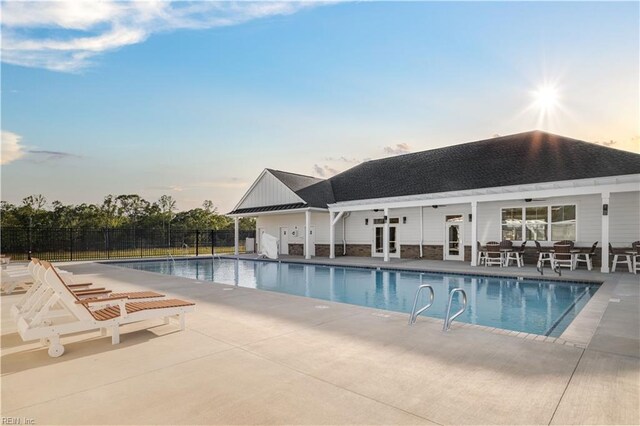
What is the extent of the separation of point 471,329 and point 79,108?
51.8 feet

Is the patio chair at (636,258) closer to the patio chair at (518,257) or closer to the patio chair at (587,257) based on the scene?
the patio chair at (587,257)

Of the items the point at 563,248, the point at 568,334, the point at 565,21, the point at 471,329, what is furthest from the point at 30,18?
the point at 563,248

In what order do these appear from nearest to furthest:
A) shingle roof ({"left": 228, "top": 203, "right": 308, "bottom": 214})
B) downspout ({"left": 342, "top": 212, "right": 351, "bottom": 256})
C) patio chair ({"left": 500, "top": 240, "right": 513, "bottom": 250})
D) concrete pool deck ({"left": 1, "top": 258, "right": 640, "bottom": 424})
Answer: concrete pool deck ({"left": 1, "top": 258, "right": 640, "bottom": 424}), patio chair ({"left": 500, "top": 240, "right": 513, "bottom": 250}), shingle roof ({"left": 228, "top": 203, "right": 308, "bottom": 214}), downspout ({"left": 342, "top": 212, "right": 351, "bottom": 256})

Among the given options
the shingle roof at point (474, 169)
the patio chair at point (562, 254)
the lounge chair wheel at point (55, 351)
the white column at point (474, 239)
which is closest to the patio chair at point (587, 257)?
the patio chair at point (562, 254)

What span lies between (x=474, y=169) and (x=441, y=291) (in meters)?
9.77

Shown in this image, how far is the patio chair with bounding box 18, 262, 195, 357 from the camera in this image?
4133 millimetres

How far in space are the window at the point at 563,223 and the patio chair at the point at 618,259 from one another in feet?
5.04

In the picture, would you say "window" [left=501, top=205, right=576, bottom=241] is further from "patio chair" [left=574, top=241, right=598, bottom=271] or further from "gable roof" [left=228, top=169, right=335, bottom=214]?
"gable roof" [left=228, top=169, right=335, bottom=214]

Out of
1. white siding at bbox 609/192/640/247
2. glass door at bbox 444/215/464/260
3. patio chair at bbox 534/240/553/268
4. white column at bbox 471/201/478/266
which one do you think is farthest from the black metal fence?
white siding at bbox 609/192/640/247

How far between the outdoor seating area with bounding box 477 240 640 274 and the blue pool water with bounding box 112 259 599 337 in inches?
83.8

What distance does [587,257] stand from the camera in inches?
516

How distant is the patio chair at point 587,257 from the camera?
13.0 metres

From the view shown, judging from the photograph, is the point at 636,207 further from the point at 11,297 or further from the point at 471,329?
the point at 11,297

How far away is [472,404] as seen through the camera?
2.96 meters
